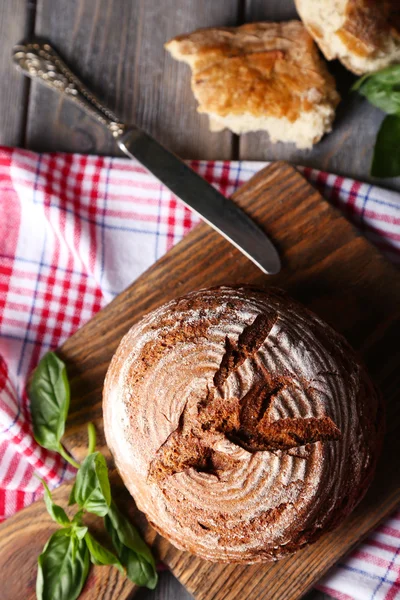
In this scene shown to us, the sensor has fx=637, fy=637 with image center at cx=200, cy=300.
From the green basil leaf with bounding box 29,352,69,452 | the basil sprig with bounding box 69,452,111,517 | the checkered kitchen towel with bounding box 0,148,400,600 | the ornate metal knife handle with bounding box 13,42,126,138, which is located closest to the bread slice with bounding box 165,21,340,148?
the checkered kitchen towel with bounding box 0,148,400,600

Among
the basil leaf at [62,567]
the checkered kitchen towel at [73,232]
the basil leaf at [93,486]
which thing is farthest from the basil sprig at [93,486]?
the checkered kitchen towel at [73,232]

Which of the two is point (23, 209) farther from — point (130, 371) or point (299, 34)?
point (299, 34)

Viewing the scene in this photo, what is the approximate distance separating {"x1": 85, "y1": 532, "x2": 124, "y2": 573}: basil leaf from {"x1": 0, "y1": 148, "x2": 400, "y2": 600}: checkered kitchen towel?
0.34 meters

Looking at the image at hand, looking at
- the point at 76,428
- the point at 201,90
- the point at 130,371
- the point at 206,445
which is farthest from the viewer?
Answer: the point at 201,90

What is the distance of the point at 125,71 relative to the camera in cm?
223

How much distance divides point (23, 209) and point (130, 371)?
0.84 meters

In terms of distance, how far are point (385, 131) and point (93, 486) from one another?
1.38 metres

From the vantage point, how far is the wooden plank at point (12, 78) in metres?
2.24

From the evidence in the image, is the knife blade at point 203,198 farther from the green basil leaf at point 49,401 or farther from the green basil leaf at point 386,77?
the green basil leaf at point 49,401

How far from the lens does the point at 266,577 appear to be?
1.82 m

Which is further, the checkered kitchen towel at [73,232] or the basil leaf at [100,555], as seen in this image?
the checkered kitchen towel at [73,232]

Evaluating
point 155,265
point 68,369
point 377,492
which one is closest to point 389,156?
point 155,265

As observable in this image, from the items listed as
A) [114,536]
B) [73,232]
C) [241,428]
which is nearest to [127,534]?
[114,536]

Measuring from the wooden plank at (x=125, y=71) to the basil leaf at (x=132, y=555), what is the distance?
3.98 ft
